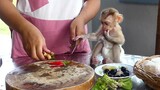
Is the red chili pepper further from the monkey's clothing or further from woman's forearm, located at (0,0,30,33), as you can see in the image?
the monkey's clothing

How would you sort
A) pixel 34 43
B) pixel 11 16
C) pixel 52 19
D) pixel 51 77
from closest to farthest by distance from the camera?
pixel 51 77 → pixel 34 43 → pixel 11 16 → pixel 52 19

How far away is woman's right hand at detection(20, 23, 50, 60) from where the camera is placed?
0.78 meters

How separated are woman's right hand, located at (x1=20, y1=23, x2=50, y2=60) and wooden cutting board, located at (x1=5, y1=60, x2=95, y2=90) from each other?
0.10 ft

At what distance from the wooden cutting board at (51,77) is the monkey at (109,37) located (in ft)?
0.48

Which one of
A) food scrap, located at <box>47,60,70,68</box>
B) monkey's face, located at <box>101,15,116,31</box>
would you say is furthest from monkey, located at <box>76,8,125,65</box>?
food scrap, located at <box>47,60,70,68</box>

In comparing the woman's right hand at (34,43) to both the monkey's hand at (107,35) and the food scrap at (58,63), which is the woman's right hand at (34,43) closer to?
the food scrap at (58,63)

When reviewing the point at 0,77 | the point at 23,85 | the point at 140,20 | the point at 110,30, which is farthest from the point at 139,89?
the point at 140,20

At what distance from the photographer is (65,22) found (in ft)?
3.52

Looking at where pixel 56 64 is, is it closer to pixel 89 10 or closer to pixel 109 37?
pixel 109 37

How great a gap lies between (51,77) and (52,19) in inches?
16.9

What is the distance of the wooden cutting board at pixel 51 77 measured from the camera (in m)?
0.64

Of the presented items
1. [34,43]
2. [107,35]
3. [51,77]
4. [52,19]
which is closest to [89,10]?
[52,19]

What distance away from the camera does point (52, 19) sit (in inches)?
42.3

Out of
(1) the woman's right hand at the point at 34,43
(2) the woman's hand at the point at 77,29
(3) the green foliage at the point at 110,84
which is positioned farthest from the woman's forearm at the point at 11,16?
(3) the green foliage at the point at 110,84
